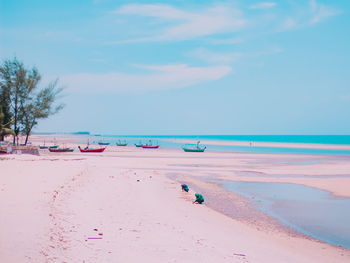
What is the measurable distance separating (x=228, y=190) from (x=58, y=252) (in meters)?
13.7

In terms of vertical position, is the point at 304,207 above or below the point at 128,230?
below

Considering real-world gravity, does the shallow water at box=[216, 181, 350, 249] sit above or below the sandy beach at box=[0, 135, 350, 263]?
below

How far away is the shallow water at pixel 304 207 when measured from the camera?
10.6 metres

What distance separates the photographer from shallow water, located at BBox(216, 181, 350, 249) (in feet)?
34.8

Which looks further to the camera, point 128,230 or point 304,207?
point 304,207

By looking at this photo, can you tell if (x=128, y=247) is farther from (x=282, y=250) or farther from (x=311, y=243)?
(x=311, y=243)

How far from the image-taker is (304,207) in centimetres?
1427

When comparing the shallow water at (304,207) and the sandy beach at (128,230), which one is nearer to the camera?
the sandy beach at (128,230)

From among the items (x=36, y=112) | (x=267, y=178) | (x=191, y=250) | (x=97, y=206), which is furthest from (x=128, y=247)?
(x=36, y=112)

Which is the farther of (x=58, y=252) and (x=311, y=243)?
(x=311, y=243)

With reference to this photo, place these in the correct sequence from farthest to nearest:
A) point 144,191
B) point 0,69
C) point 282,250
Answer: point 0,69, point 144,191, point 282,250

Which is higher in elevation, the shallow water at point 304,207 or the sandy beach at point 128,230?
the sandy beach at point 128,230

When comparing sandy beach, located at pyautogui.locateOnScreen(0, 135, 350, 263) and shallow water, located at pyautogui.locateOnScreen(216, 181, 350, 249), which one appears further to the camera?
shallow water, located at pyautogui.locateOnScreen(216, 181, 350, 249)

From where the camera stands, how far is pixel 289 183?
71.8 feet
